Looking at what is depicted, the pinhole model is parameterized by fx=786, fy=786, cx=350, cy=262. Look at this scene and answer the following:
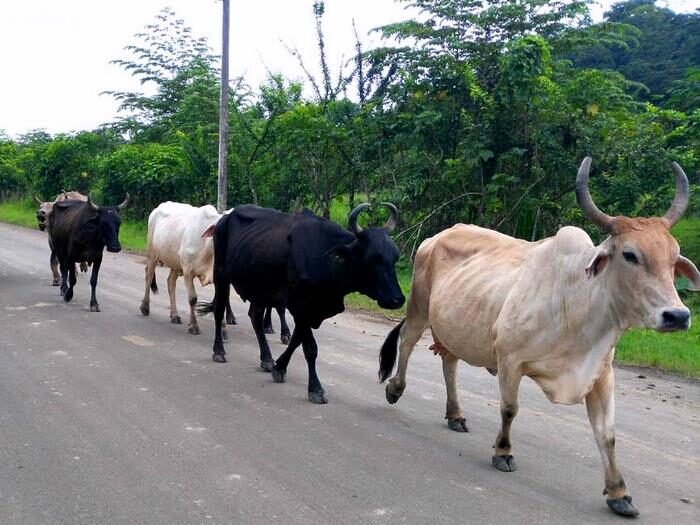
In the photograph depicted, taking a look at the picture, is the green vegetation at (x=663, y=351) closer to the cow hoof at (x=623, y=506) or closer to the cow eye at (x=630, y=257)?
the cow hoof at (x=623, y=506)

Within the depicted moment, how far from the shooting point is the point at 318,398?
6555 mm

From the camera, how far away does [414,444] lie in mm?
5535

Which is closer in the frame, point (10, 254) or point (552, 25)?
point (552, 25)

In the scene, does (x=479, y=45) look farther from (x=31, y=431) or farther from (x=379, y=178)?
(x=31, y=431)

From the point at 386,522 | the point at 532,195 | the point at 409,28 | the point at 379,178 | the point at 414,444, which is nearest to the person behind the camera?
the point at 386,522

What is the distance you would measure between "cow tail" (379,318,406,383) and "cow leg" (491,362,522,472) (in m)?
1.60

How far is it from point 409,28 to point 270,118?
491 centimetres

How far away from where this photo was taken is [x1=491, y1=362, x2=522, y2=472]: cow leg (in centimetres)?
488

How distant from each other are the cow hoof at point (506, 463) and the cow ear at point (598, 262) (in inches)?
54.5

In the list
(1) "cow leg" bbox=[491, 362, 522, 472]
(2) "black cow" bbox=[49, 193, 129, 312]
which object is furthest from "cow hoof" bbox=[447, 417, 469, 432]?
(2) "black cow" bbox=[49, 193, 129, 312]

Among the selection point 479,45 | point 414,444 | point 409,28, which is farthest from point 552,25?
point 414,444

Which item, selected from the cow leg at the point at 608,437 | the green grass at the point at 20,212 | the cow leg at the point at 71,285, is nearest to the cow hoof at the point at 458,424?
the cow leg at the point at 608,437

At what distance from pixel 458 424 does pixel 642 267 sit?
218 centimetres

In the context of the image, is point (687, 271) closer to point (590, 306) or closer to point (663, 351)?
point (590, 306)
